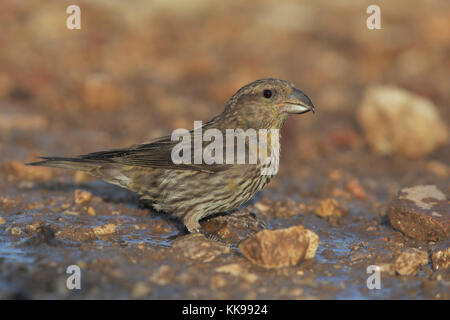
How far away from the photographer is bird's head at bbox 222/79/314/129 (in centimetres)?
551

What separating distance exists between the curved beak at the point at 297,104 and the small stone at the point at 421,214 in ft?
3.71

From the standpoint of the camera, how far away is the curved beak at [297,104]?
5.46 metres

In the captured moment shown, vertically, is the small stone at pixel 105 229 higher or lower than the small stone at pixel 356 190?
lower

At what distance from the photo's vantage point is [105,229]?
5.21 metres

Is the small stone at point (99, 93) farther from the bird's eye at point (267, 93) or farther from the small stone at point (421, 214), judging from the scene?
the small stone at point (421, 214)

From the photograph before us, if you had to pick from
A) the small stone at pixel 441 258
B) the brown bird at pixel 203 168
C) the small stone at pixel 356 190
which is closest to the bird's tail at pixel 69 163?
the brown bird at pixel 203 168

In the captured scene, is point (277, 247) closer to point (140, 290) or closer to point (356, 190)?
point (140, 290)

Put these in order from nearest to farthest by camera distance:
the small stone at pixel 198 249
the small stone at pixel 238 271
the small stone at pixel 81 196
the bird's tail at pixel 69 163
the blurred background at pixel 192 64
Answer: the small stone at pixel 238 271, the small stone at pixel 198 249, the bird's tail at pixel 69 163, the small stone at pixel 81 196, the blurred background at pixel 192 64

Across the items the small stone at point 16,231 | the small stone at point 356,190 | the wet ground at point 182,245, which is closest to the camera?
the wet ground at point 182,245

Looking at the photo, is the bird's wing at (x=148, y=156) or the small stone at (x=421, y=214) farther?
the bird's wing at (x=148, y=156)

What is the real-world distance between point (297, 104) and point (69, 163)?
2149 millimetres

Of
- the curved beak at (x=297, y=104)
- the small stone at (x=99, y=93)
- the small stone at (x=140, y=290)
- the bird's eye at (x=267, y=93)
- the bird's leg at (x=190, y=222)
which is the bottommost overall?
the small stone at (x=140, y=290)

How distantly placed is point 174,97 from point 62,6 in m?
4.07
